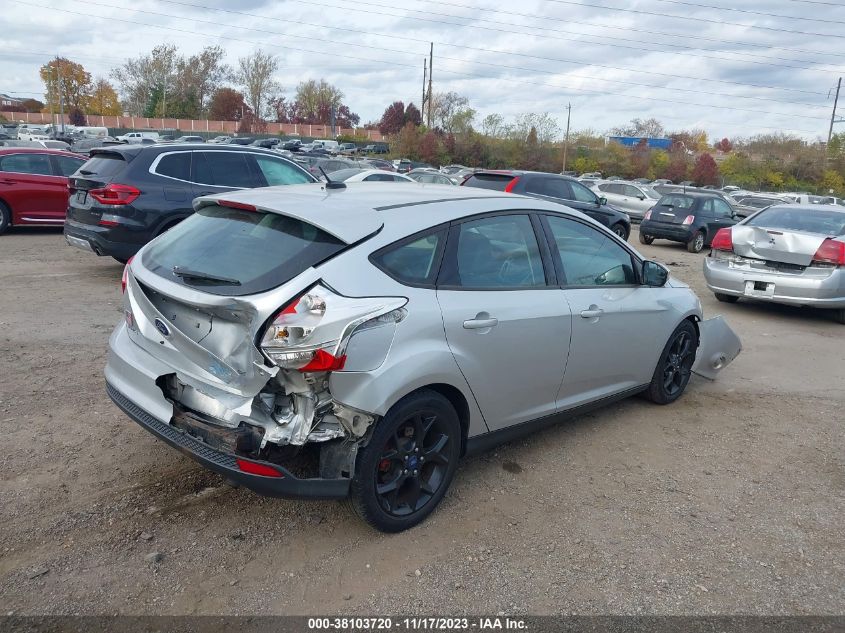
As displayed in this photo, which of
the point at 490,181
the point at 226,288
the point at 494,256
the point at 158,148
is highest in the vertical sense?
the point at 158,148

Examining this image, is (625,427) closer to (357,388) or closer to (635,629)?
(635,629)

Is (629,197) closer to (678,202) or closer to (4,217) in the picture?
(678,202)

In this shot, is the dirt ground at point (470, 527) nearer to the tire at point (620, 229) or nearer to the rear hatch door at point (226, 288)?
the rear hatch door at point (226, 288)

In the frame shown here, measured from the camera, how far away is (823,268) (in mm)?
8336

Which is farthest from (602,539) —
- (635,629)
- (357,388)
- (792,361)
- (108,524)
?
(792,361)

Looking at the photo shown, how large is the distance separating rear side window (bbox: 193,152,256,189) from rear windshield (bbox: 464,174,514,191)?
5859 mm

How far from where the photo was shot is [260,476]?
2982mm

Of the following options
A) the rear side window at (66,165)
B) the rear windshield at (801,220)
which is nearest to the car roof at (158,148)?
the rear side window at (66,165)

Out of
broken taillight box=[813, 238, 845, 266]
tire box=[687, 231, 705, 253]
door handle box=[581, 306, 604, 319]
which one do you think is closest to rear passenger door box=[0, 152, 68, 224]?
door handle box=[581, 306, 604, 319]

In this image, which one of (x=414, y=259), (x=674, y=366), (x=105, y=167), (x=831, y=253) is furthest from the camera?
(x=105, y=167)

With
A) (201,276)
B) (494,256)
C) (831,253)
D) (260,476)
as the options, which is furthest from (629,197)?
(260,476)

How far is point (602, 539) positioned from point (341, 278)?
6.26 feet

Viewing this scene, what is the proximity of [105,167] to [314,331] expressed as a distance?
6893 millimetres

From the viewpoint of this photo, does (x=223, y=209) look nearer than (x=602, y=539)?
No
